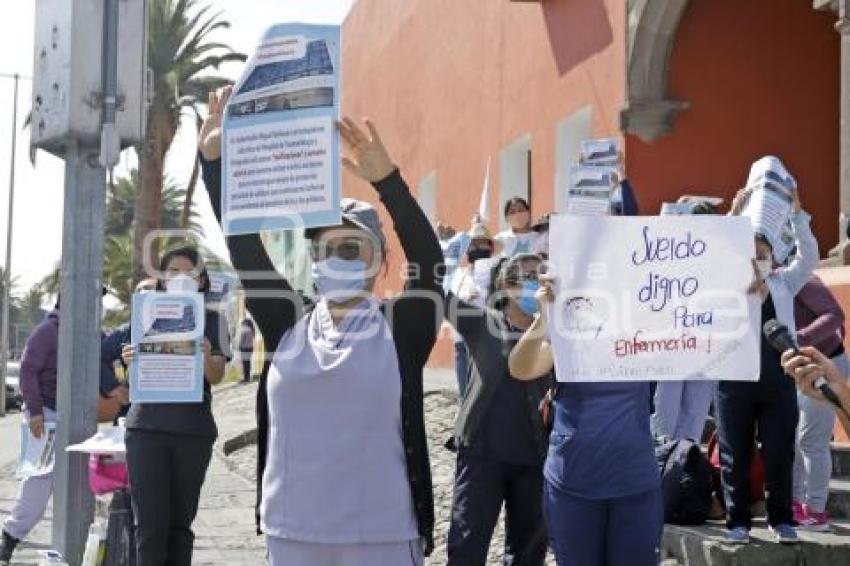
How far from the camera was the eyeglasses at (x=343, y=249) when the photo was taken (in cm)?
347

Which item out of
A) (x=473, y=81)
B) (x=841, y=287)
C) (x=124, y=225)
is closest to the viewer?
(x=841, y=287)

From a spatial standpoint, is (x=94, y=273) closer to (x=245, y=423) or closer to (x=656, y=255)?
(x=656, y=255)

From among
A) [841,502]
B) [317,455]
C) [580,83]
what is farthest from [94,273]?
[580,83]

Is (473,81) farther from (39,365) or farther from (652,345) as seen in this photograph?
(652,345)

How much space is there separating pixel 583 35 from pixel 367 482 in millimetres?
10746

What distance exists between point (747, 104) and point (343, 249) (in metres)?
9.71

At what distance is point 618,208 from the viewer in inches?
261

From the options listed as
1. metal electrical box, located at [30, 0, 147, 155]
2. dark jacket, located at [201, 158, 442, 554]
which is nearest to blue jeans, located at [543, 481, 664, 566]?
dark jacket, located at [201, 158, 442, 554]

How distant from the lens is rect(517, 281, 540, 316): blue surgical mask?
525 centimetres

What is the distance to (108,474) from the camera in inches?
238

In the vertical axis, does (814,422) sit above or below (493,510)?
above

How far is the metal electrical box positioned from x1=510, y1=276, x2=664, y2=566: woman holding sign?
8.29 ft

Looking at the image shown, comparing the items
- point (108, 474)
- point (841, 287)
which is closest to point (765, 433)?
point (841, 287)

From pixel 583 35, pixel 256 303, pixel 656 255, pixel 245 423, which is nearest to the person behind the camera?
pixel 256 303
